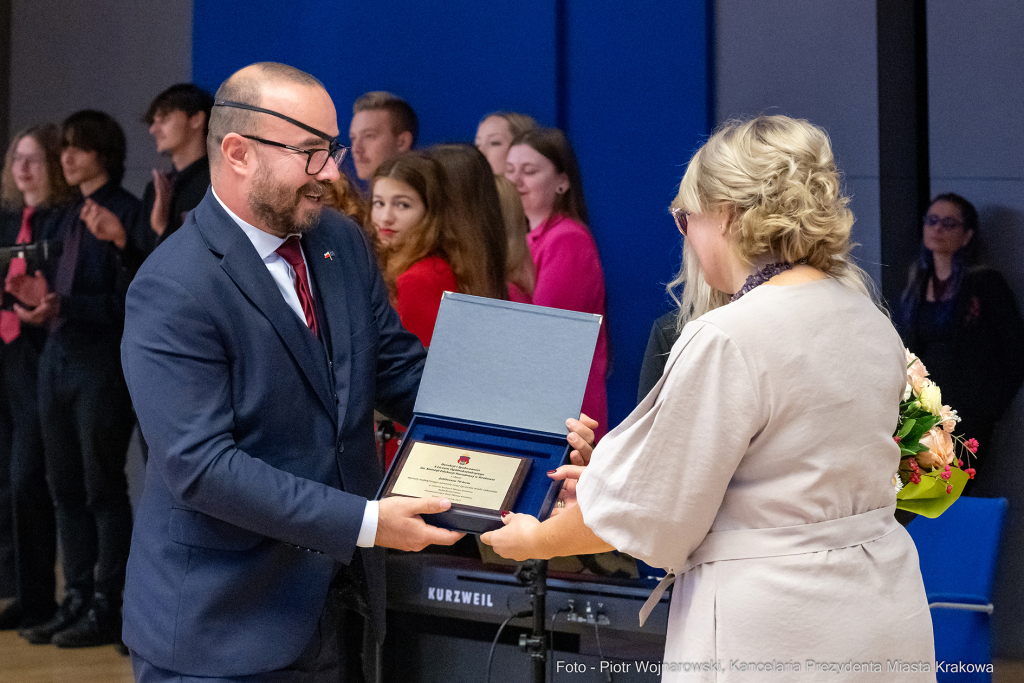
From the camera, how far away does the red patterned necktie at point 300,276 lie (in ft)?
7.30

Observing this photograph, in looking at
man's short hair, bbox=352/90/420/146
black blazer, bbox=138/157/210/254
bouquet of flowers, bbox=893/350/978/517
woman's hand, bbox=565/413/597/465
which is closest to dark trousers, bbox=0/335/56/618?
black blazer, bbox=138/157/210/254

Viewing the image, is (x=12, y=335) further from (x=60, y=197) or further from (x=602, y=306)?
(x=602, y=306)

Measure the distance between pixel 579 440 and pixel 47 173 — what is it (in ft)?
11.8

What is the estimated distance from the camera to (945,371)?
137 inches

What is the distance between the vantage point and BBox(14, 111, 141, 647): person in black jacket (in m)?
4.71

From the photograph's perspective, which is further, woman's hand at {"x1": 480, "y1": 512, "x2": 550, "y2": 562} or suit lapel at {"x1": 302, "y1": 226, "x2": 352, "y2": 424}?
suit lapel at {"x1": 302, "y1": 226, "x2": 352, "y2": 424}

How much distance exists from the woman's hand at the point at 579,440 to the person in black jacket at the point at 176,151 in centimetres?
290

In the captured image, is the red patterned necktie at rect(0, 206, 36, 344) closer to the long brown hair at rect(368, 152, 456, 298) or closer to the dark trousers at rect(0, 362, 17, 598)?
the dark trousers at rect(0, 362, 17, 598)

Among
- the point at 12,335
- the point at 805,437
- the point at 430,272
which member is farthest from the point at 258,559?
the point at 12,335

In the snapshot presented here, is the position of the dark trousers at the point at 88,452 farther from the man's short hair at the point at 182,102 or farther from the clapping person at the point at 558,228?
the clapping person at the point at 558,228

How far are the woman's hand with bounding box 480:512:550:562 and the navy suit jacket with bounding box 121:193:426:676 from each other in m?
0.30

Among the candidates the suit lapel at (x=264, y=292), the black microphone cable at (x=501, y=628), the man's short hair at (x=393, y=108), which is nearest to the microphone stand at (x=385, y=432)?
→ the black microphone cable at (x=501, y=628)

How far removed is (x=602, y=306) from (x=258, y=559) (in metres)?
2.03

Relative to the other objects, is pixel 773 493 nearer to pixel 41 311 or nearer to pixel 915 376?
pixel 915 376
